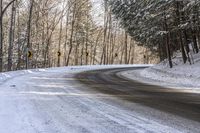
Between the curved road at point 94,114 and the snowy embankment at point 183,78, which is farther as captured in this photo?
the snowy embankment at point 183,78

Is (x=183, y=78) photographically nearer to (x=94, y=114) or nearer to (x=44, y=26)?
(x=94, y=114)

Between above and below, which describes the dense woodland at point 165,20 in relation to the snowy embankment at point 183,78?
above

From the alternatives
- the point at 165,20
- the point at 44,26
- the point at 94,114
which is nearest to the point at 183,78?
the point at 165,20

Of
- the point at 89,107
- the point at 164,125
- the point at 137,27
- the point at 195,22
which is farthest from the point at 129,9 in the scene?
the point at 164,125

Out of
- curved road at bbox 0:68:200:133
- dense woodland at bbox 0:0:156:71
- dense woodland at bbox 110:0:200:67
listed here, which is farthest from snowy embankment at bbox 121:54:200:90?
dense woodland at bbox 0:0:156:71

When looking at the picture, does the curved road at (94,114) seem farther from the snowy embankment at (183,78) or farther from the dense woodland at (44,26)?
the dense woodland at (44,26)

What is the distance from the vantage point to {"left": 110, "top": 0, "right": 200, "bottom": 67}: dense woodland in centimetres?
2518

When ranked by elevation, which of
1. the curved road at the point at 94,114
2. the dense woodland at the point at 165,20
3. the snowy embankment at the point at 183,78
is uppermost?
the dense woodland at the point at 165,20

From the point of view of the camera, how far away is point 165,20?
28.2 metres

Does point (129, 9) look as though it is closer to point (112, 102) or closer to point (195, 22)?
point (195, 22)

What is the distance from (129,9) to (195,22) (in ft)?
31.6

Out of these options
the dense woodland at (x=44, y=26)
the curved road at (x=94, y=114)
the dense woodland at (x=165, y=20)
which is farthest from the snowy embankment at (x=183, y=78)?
the dense woodland at (x=44, y=26)

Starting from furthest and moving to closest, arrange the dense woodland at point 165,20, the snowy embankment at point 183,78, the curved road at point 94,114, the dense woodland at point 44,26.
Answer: the dense woodland at point 44,26 < the dense woodland at point 165,20 < the snowy embankment at point 183,78 < the curved road at point 94,114

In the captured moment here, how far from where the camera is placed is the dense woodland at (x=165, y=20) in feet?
82.6
